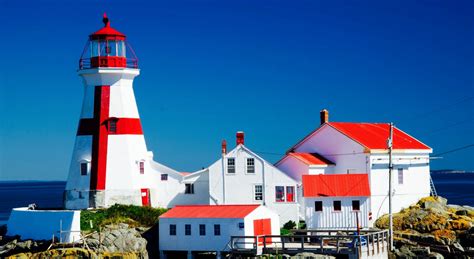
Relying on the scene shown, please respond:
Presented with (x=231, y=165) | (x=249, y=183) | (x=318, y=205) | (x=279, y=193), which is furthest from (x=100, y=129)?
(x=318, y=205)

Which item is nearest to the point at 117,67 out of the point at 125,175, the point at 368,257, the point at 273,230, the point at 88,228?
the point at 125,175

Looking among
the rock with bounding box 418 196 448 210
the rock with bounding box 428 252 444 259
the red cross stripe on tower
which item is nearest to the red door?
the rock with bounding box 428 252 444 259

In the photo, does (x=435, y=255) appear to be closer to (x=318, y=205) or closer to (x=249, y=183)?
(x=318, y=205)

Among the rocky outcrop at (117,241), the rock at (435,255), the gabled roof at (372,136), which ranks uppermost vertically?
the gabled roof at (372,136)

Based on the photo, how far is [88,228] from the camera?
1781 inches

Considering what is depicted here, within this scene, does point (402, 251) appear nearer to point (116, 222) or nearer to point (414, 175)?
point (414, 175)

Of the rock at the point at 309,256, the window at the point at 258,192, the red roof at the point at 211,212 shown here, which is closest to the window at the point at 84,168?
the red roof at the point at 211,212

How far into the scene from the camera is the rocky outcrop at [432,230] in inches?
1747

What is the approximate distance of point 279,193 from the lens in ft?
157

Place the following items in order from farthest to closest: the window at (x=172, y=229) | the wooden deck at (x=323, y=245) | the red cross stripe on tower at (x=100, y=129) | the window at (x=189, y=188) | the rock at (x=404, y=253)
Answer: the window at (x=189, y=188)
the red cross stripe on tower at (x=100, y=129)
the window at (x=172, y=229)
the rock at (x=404, y=253)
the wooden deck at (x=323, y=245)

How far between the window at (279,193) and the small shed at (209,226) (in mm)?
3913

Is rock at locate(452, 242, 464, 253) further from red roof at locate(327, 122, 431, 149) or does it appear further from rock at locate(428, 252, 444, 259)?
red roof at locate(327, 122, 431, 149)

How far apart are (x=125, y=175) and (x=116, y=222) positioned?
3.79 m

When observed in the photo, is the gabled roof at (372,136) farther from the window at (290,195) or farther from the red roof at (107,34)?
the red roof at (107,34)
